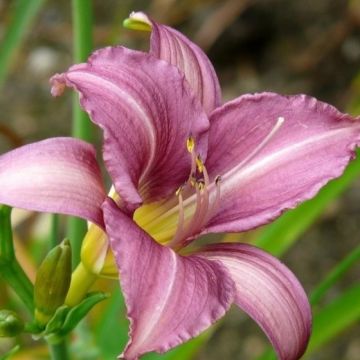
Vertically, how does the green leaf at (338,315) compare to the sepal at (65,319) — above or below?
below

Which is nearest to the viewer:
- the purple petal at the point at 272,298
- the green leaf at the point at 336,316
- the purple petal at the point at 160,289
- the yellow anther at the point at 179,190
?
the purple petal at the point at 160,289

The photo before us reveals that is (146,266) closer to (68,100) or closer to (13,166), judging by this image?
(13,166)

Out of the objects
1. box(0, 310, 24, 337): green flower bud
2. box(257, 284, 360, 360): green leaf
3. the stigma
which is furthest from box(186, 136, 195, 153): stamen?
box(257, 284, 360, 360): green leaf

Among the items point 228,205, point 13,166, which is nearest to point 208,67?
point 228,205

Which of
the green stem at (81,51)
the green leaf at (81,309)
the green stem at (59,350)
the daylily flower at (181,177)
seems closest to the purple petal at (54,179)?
the daylily flower at (181,177)

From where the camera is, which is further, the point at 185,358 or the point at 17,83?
the point at 17,83

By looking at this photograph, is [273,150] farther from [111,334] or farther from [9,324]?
[111,334]

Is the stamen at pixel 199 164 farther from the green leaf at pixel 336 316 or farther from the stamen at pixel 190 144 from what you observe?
the green leaf at pixel 336 316
